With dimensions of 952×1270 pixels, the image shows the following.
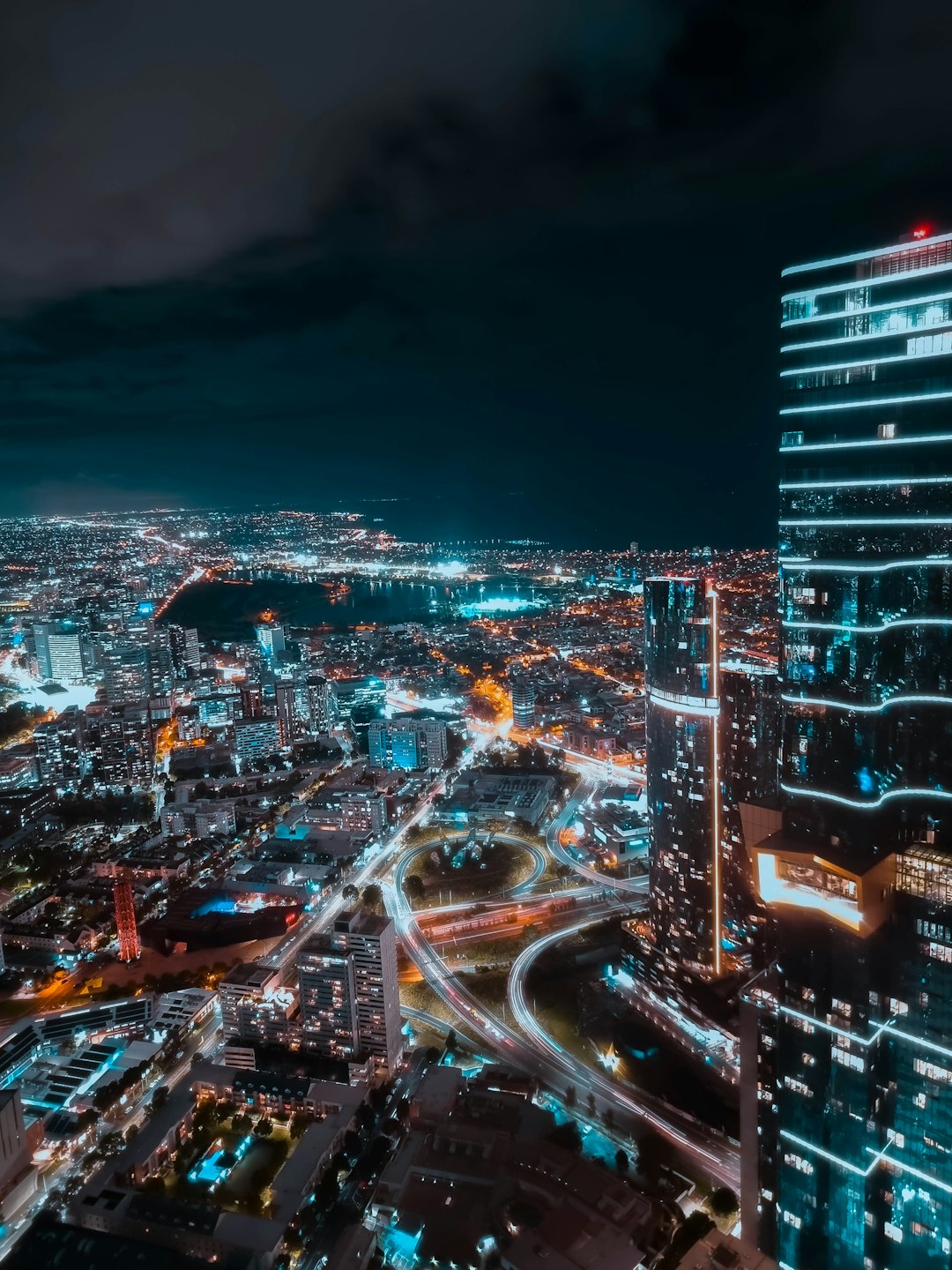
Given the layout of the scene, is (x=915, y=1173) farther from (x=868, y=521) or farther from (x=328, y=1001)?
(x=328, y=1001)

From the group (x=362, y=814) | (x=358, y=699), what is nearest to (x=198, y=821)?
(x=362, y=814)

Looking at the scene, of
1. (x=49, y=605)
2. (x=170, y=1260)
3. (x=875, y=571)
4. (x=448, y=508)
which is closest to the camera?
(x=875, y=571)

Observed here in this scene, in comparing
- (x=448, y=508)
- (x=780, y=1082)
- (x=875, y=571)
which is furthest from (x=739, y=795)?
(x=448, y=508)

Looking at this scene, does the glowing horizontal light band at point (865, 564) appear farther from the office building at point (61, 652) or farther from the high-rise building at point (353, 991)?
the office building at point (61, 652)

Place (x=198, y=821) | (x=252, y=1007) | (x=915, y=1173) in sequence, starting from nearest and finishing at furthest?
(x=915, y=1173) < (x=252, y=1007) < (x=198, y=821)

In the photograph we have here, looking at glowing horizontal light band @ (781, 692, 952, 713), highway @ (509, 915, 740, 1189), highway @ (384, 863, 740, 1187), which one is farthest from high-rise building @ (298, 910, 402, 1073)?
glowing horizontal light band @ (781, 692, 952, 713)

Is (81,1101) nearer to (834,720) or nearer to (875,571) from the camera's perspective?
(834,720)
